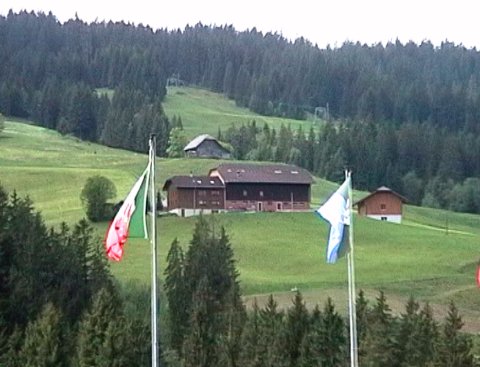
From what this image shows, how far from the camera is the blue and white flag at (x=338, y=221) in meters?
24.4

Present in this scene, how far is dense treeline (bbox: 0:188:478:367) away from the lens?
1321 inches

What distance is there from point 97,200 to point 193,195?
10.5 m

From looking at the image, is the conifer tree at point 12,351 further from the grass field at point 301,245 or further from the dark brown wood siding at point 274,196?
the dark brown wood siding at point 274,196

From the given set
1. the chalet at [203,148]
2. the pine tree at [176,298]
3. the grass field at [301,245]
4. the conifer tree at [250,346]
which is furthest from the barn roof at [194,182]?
the conifer tree at [250,346]

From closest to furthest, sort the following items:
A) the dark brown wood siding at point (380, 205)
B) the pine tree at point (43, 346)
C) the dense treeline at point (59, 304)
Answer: the dense treeline at point (59, 304) < the pine tree at point (43, 346) < the dark brown wood siding at point (380, 205)

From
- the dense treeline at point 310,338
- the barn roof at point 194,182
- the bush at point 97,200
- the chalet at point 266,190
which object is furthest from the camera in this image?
the chalet at point 266,190

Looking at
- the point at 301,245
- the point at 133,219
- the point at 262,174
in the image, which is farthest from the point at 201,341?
the point at 262,174

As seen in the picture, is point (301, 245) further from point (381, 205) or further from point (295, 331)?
point (295, 331)

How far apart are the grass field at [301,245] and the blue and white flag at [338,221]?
25707 millimetres

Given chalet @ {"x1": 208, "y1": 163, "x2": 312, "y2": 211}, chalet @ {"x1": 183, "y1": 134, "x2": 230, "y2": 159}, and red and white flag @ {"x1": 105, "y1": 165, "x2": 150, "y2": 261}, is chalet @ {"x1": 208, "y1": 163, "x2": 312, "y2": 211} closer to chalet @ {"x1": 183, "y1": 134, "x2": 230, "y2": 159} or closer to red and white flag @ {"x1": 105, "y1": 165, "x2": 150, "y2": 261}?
chalet @ {"x1": 183, "y1": 134, "x2": 230, "y2": 159}

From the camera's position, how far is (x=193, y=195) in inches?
3661

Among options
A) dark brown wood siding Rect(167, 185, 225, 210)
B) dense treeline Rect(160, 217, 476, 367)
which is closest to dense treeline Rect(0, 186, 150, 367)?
dense treeline Rect(160, 217, 476, 367)

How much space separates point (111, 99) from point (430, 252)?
128m

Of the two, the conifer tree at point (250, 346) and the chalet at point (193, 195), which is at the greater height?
the chalet at point (193, 195)
